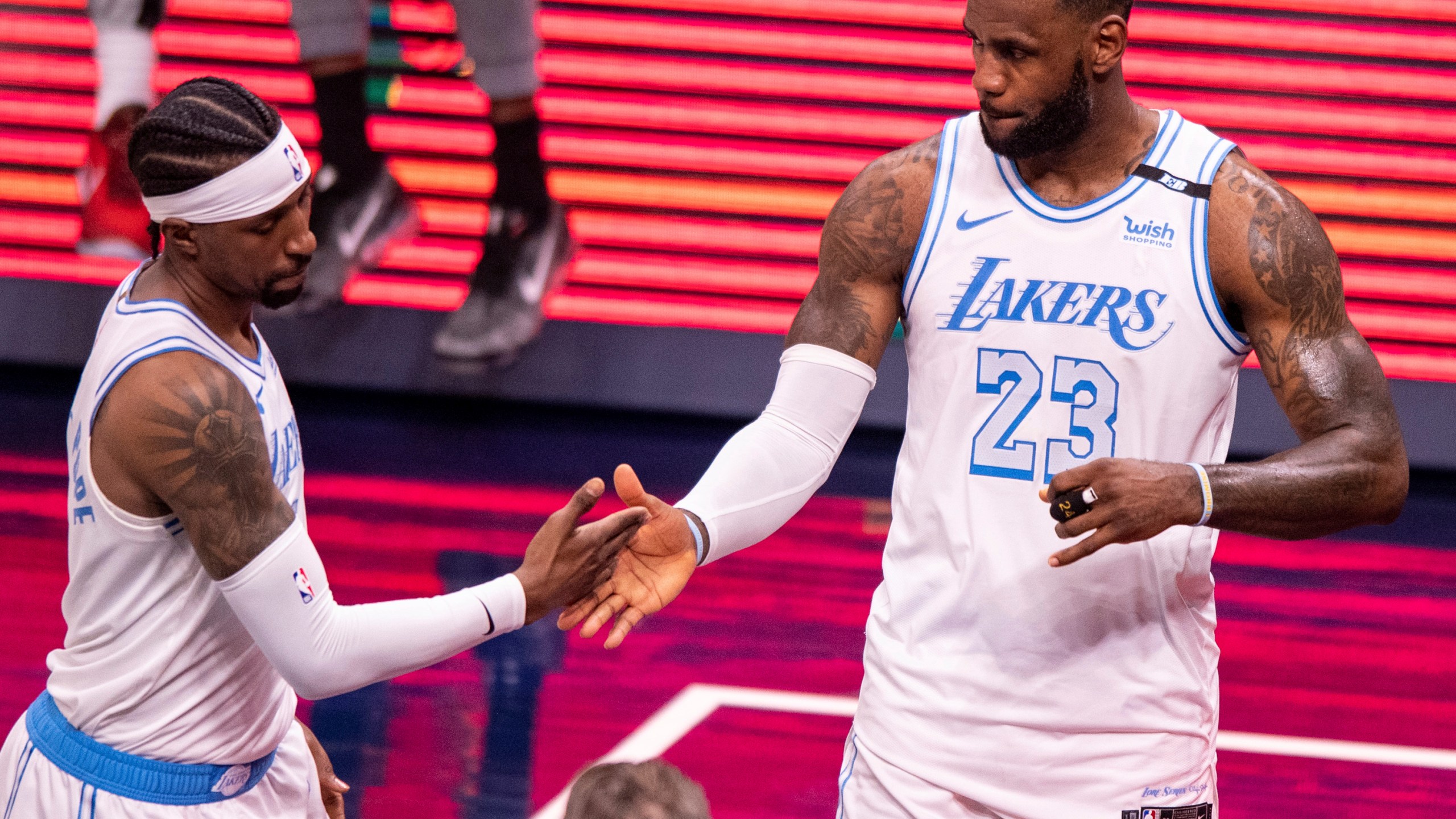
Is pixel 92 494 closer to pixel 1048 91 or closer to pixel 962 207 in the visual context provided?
pixel 962 207

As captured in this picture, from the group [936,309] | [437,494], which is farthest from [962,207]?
[437,494]

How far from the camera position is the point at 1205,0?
25.4 feet

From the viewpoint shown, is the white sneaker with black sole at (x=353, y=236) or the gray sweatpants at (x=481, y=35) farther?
the white sneaker with black sole at (x=353, y=236)

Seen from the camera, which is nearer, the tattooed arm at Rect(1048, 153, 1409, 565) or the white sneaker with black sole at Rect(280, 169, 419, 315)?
the tattooed arm at Rect(1048, 153, 1409, 565)

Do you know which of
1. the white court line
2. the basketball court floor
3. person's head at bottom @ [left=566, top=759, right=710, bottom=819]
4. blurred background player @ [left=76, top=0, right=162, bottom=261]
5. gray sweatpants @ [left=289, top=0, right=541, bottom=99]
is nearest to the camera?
person's head at bottom @ [left=566, top=759, right=710, bottom=819]

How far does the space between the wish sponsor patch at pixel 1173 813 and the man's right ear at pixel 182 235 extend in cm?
170

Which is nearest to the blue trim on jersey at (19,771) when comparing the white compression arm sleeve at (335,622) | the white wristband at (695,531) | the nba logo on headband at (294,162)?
the white compression arm sleeve at (335,622)

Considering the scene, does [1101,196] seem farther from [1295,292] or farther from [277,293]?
[277,293]

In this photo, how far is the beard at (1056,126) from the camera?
2434 mm

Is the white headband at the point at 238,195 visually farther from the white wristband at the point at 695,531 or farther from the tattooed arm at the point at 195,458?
the white wristband at the point at 695,531

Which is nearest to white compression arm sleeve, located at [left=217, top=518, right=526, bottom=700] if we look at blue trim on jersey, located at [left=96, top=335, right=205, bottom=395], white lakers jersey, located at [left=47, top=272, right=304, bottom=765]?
white lakers jersey, located at [left=47, top=272, right=304, bottom=765]

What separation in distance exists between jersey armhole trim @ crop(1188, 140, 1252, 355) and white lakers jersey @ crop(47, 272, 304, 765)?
1.47 metres

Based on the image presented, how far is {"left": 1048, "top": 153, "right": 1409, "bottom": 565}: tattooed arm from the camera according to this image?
2186mm

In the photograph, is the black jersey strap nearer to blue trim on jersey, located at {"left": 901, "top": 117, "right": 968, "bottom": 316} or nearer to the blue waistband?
blue trim on jersey, located at {"left": 901, "top": 117, "right": 968, "bottom": 316}
